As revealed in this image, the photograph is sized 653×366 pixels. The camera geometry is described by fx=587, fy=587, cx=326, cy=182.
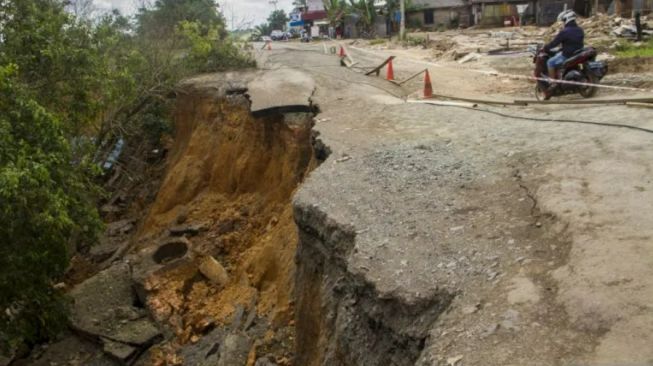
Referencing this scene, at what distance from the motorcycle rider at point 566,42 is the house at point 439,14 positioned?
32720 mm

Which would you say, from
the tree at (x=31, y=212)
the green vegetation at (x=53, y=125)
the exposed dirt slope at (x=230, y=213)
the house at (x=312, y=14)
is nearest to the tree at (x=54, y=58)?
the green vegetation at (x=53, y=125)

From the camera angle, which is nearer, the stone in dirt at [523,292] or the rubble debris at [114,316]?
the stone in dirt at [523,292]

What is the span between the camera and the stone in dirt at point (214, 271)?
9799mm

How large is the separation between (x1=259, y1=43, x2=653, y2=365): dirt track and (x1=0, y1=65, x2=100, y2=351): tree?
3.04m

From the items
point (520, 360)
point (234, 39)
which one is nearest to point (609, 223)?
point (520, 360)

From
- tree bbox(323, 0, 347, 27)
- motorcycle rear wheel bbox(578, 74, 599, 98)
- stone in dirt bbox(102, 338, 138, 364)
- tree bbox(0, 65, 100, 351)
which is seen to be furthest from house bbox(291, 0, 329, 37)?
tree bbox(0, 65, 100, 351)

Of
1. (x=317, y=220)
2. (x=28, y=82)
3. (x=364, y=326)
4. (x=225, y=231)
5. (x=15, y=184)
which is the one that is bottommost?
(x=225, y=231)

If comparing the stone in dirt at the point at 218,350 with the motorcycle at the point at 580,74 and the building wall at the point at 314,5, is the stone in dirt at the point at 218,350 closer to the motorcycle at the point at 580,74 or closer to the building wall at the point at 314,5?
the motorcycle at the point at 580,74

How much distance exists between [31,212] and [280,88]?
6.89m

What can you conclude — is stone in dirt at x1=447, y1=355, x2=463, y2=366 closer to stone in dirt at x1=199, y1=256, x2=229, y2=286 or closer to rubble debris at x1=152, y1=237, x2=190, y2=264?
stone in dirt at x1=199, y1=256, x2=229, y2=286

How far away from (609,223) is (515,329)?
1.47 m

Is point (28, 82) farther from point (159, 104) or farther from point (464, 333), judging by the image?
point (464, 333)

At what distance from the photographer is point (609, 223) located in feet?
14.2

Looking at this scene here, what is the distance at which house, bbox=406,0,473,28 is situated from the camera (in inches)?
1651
